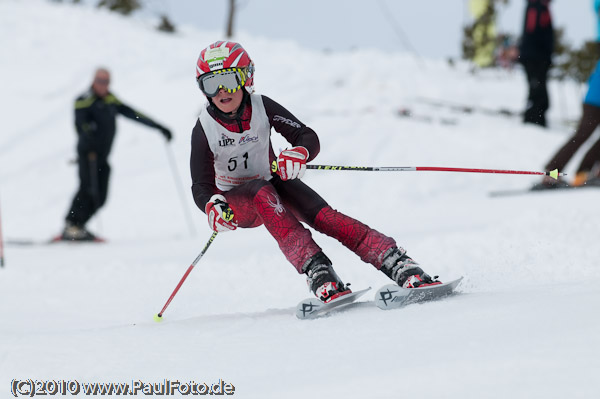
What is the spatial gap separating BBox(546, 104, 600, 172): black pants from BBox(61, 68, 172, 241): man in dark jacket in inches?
195

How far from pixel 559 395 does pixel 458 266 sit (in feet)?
9.88

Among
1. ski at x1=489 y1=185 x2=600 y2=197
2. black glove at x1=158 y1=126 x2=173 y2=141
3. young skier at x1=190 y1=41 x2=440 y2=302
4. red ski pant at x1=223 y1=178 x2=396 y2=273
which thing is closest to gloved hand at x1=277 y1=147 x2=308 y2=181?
young skier at x1=190 y1=41 x2=440 y2=302

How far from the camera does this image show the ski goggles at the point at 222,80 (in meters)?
3.34

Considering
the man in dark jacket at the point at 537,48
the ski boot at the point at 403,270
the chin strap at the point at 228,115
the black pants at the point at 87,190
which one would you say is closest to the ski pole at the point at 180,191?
the black pants at the point at 87,190

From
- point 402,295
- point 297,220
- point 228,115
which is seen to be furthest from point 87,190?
point 402,295

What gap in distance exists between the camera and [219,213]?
3.22 m

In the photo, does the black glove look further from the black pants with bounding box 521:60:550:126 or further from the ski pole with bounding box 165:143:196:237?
the black pants with bounding box 521:60:550:126

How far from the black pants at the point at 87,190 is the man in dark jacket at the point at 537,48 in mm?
6910

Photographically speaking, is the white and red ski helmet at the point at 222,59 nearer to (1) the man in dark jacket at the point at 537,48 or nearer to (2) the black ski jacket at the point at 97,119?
(2) the black ski jacket at the point at 97,119

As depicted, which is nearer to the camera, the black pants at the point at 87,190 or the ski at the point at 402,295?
the ski at the point at 402,295

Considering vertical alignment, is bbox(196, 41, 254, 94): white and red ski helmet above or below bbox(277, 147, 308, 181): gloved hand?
above

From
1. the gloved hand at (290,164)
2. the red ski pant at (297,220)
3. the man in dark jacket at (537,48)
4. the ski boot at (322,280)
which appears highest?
the man in dark jacket at (537,48)

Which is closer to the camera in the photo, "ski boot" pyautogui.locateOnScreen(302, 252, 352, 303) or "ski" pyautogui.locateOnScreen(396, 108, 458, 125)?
"ski boot" pyautogui.locateOnScreen(302, 252, 352, 303)

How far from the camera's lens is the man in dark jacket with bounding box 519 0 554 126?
10.5 m
